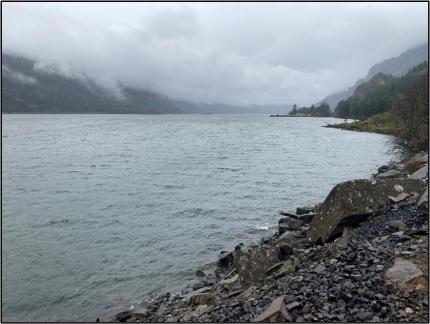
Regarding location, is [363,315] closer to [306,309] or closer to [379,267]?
[306,309]

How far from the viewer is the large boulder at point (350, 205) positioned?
1962 centimetres

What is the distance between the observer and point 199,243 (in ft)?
86.7

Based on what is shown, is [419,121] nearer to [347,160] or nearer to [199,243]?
[347,160]

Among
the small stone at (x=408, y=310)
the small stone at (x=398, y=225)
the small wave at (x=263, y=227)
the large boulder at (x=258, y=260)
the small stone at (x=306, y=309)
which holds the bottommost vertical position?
the small wave at (x=263, y=227)

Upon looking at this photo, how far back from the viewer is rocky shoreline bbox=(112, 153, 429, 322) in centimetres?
1073

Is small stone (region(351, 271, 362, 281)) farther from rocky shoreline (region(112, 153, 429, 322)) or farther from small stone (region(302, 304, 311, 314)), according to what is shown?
small stone (region(302, 304, 311, 314))

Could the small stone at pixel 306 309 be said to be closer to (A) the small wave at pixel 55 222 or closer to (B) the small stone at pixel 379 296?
(B) the small stone at pixel 379 296

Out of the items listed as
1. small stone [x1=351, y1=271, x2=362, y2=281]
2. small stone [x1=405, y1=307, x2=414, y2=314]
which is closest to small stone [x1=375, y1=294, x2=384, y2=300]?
small stone [x1=405, y1=307, x2=414, y2=314]

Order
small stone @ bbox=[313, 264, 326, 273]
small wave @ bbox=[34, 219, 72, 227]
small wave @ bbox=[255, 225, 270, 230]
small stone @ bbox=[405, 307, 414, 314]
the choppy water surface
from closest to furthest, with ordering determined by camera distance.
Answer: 1. small stone @ bbox=[405, 307, 414, 314]
2. small stone @ bbox=[313, 264, 326, 273]
3. the choppy water surface
4. small wave @ bbox=[34, 219, 72, 227]
5. small wave @ bbox=[255, 225, 270, 230]

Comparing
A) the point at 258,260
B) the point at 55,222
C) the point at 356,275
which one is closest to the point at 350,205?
the point at 258,260

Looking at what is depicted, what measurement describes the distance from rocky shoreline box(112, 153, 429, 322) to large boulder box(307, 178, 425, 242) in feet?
0.16

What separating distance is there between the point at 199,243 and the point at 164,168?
29.7 meters

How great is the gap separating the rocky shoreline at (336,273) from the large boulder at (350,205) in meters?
0.05

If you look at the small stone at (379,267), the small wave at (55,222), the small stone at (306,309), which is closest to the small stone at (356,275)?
the small stone at (379,267)
